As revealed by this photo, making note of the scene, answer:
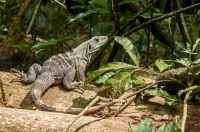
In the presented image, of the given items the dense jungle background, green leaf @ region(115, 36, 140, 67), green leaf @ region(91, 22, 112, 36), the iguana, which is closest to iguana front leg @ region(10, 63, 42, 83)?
the iguana

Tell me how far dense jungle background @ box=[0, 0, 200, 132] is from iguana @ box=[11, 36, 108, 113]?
6.6 inches

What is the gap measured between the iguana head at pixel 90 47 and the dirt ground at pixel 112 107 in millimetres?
1089

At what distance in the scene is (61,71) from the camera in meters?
5.51

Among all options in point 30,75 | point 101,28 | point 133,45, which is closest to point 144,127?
point 133,45

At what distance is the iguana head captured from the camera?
6.02m

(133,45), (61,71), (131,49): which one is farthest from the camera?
(61,71)

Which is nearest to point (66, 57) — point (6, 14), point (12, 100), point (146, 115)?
point (12, 100)

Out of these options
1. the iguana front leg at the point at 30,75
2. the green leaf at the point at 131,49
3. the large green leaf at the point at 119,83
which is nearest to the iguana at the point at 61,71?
the iguana front leg at the point at 30,75

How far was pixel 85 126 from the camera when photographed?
10.7 feet

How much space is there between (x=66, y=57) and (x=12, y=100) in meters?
1.51

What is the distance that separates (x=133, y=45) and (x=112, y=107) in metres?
0.78

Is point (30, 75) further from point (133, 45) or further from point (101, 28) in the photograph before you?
point (133, 45)

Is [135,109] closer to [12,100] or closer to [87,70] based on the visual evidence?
[12,100]

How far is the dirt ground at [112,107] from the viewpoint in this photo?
4066mm
